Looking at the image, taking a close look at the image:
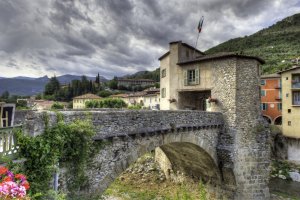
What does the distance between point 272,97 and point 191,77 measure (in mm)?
29179

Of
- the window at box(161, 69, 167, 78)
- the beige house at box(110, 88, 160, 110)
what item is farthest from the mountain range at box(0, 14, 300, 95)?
the window at box(161, 69, 167, 78)

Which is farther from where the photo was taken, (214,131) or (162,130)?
(214,131)

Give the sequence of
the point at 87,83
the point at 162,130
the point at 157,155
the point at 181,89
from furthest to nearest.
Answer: the point at 87,83
the point at 157,155
the point at 181,89
the point at 162,130

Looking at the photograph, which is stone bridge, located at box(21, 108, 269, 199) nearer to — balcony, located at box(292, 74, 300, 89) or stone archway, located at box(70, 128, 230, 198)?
stone archway, located at box(70, 128, 230, 198)

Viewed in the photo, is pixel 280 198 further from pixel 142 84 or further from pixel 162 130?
pixel 142 84

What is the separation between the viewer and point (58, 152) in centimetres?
847

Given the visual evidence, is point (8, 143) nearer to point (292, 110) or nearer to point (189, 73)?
point (189, 73)

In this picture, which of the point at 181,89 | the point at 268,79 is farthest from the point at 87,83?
the point at 181,89

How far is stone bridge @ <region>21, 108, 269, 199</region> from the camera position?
10578mm

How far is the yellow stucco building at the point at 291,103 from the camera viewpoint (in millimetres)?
35188

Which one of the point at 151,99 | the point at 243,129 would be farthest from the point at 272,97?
the point at 151,99

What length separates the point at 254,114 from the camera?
64.2 ft

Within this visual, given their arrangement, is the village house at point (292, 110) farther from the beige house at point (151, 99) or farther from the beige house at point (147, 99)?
the beige house at point (151, 99)

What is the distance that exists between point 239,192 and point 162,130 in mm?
9869
